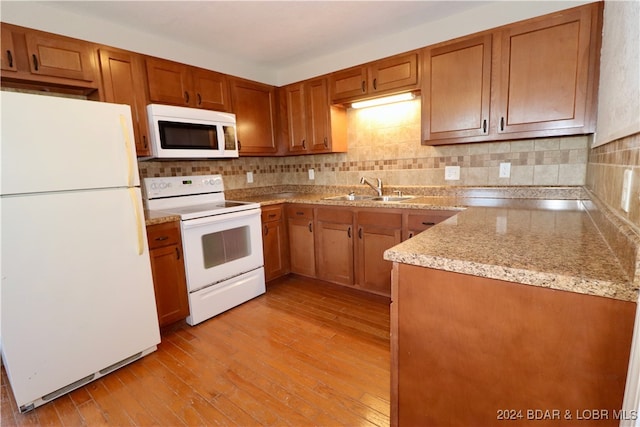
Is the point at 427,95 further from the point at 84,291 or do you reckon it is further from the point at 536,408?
the point at 84,291

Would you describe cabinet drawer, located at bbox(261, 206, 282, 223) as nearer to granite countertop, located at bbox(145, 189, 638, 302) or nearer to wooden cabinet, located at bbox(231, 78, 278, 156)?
wooden cabinet, located at bbox(231, 78, 278, 156)

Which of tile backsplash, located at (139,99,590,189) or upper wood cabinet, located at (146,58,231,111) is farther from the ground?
upper wood cabinet, located at (146,58,231,111)

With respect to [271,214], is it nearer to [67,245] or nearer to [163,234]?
[163,234]

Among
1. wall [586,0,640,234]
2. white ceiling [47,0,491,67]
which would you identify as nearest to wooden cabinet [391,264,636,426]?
wall [586,0,640,234]

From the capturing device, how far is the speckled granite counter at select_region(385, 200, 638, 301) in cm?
72

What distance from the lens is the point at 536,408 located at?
2.68 feet

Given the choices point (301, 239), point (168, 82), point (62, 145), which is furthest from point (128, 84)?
point (301, 239)

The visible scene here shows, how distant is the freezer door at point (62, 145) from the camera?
1.38 metres

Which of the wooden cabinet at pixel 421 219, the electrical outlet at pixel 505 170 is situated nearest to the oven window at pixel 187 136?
the wooden cabinet at pixel 421 219

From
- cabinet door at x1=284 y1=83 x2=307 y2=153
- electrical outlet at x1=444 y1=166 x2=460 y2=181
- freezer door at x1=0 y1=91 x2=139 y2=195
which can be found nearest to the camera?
freezer door at x1=0 y1=91 x2=139 y2=195

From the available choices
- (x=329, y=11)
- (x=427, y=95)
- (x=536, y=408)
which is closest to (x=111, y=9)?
(x=329, y=11)

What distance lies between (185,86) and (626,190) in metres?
2.79

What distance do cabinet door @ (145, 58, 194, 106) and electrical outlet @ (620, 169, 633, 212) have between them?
2726mm

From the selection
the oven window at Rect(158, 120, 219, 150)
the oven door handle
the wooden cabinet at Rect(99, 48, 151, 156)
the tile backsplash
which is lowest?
the oven door handle
